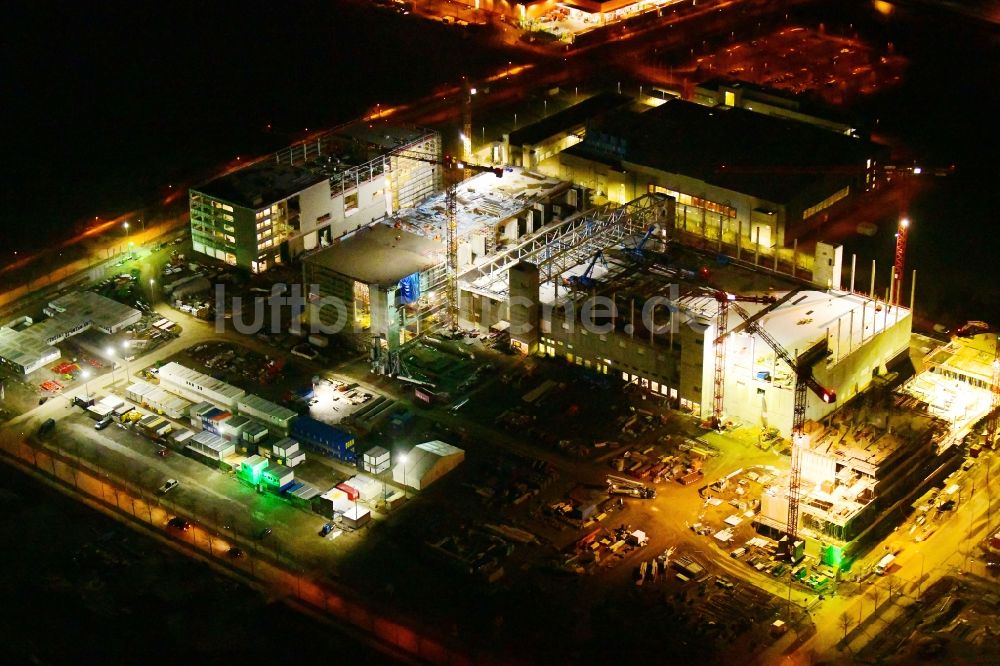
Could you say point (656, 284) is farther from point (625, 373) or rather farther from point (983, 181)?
point (983, 181)

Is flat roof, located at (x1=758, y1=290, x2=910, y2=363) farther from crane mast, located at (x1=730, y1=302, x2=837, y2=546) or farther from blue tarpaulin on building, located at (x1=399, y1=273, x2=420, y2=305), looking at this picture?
blue tarpaulin on building, located at (x1=399, y1=273, x2=420, y2=305)

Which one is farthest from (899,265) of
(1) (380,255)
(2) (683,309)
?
(1) (380,255)

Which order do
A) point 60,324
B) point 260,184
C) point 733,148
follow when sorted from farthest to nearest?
point 733,148 → point 260,184 → point 60,324

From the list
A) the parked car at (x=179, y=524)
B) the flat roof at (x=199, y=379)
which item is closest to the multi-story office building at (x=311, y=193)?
the flat roof at (x=199, y=379)

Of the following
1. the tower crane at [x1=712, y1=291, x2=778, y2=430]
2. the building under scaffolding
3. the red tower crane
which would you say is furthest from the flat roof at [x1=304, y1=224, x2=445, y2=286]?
the red tower crane

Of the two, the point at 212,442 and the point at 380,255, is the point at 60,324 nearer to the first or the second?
the point at 212,442

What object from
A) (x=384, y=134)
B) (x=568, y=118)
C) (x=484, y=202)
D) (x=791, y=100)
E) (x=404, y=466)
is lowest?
(x=404, y=466)

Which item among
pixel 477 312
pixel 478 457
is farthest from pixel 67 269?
Result: pixel 478 457
